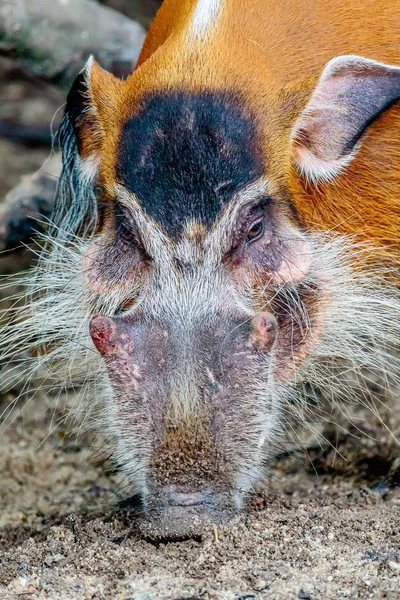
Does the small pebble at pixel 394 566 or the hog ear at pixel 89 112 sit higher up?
the hog ear at pixel 89 112

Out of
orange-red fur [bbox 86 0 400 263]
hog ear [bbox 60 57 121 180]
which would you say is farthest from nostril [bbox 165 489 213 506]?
hog ear [bbox 60 57 121 180]

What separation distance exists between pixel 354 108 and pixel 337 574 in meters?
1.61

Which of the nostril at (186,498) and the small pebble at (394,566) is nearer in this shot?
the small pebble at (394,566)

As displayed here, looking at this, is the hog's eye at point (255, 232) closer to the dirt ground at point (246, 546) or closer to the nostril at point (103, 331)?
the nostril at point (103, 331)

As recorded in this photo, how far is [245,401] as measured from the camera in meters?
2.95

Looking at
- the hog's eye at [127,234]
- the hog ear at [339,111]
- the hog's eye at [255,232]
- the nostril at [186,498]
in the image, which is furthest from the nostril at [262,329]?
the hog ear at [339,111]

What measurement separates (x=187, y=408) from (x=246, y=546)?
45 centimetres

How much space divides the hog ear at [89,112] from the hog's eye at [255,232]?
2.29 feet

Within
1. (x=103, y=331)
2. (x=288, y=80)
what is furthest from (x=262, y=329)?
(x=288, y=80)

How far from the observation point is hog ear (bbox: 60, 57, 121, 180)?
3490 mm

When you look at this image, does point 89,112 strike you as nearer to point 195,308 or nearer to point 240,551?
point 195,308

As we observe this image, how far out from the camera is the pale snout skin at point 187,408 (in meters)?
2.81

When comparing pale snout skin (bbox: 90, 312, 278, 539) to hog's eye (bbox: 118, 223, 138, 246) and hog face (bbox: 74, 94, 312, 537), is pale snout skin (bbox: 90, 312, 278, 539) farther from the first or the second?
hog's eye (bbox: 118, 223, 138, 246)

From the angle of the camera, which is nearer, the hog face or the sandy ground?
the sandy ground
